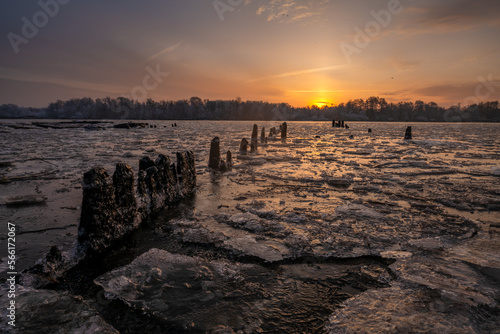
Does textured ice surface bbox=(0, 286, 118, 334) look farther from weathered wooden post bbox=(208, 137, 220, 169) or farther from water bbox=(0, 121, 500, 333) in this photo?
weathered wooden post bbox=(208, 137, 220, 169)

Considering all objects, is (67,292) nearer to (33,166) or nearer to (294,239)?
(294,239)

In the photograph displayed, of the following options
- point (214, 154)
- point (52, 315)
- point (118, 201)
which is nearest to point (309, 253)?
point (52, 315)

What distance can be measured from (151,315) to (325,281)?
1.85 meters

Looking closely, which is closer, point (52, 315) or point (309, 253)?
point (52, 315)

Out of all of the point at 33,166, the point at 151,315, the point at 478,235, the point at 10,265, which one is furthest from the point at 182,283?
the point at 33,166

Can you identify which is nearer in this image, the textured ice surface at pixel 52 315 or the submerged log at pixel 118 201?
the textured ice surface at pixel 52 315

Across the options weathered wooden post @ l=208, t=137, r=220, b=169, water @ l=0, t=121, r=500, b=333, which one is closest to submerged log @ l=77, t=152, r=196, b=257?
water @ l=0, t=121, r=500, b=333

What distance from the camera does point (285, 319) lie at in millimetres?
2244

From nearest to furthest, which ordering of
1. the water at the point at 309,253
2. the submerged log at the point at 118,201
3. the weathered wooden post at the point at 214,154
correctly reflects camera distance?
the water at the point at 309,253
the submerged log at the point at 118,201
the weathered wooden post at the point at 214,154

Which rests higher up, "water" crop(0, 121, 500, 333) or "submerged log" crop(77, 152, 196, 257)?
"submerged log" crop(77, 152, 196, 257)

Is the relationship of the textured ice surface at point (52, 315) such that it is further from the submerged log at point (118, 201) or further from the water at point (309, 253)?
the submerged log at point (118, 201)

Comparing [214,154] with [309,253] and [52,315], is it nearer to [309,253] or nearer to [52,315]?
[309,253]

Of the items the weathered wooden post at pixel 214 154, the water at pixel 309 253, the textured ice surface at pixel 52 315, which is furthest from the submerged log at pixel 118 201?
the weathered wooden post at pixel 214 154

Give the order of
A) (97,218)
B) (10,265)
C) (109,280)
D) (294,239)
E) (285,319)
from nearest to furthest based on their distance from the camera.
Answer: (285,319) < (109,280) < (10,265) < (97,218) < (294,239)
